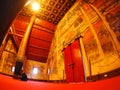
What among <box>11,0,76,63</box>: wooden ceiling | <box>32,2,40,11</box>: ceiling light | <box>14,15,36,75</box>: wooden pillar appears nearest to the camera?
<box>14,15,36,75</box>: wooden pillar

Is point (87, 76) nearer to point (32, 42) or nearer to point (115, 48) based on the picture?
point (115, 48)

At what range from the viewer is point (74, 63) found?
722cm

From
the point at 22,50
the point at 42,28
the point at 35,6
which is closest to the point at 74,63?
the point at 22,50

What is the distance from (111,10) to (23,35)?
6995mm

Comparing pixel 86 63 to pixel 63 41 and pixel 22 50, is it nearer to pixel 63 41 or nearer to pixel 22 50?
pixel 63 41

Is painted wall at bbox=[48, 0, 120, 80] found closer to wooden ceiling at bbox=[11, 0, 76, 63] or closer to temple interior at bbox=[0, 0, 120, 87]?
temple interior at bbox=[0, 0, 120, 87]

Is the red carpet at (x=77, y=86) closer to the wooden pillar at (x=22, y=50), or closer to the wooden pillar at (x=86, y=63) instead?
the wooden pillar at (x=86, y=63)

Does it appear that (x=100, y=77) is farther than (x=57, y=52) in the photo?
No

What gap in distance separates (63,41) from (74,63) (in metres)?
2.52

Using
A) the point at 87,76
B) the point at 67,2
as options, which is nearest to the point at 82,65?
the point at 87,76

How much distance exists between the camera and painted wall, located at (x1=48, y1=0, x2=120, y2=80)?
5160 millimetres

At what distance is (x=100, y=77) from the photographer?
208 inches

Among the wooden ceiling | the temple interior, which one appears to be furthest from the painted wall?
the wooden ceiling

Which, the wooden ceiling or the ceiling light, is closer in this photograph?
the ceiling light
